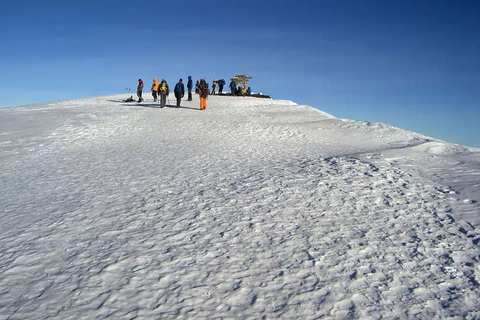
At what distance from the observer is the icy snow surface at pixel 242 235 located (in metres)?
3.27

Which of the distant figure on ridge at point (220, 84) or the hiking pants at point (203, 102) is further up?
the distant figure on ridge at point (220, 84)

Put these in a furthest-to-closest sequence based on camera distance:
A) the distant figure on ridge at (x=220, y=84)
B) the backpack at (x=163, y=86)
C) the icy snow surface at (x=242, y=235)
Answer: the distant figure on ridge at (x=220, y=84) → the backpack at (x=163, y=86) → the icy snow surface at (x=242, y=235)

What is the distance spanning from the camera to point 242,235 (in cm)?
468

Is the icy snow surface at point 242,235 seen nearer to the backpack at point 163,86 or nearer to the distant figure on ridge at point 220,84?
the backpack at point 163,86

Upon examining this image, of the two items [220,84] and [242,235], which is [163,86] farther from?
[242,235]

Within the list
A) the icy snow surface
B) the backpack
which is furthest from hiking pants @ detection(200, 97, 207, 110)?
the icy snow surface

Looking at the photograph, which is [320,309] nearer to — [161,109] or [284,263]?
[284,263]

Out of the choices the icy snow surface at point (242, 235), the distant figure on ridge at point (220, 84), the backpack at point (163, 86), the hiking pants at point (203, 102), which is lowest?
the icy snow surface at point (242, 235)

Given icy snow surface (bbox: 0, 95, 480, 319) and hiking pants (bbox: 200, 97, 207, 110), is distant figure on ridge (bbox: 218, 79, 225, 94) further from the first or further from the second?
icy snow surface (bbox: 0, 95, 480, 319)

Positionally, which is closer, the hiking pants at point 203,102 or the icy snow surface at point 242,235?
the icy snow surface at point 242,235

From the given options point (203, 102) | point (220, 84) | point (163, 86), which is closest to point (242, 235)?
point (203, 102)

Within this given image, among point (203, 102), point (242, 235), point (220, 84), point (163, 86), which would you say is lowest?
point (242, 235)

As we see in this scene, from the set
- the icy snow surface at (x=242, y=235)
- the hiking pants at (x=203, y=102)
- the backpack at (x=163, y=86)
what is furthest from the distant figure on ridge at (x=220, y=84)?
the icy snow surface at (x=242, y=235)

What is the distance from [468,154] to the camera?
9461 millimetres
